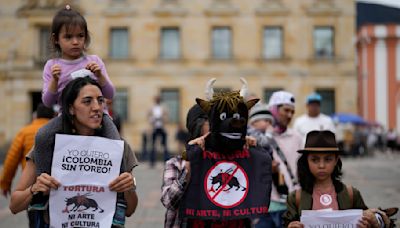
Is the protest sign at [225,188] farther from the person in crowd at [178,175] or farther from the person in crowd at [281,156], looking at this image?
the person in crowd at [281,156]

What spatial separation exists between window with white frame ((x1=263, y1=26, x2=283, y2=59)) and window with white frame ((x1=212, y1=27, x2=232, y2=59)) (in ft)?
6.92

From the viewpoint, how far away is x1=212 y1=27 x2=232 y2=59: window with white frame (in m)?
35.8

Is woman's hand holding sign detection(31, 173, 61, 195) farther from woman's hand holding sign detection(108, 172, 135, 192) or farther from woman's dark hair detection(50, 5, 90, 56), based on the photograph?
woman's dark hair detection(50, 5, 90, 56)

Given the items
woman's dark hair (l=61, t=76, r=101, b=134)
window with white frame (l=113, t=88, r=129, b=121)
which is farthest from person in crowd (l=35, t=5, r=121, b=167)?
window with white frame (l=113, t=88, r=129, b=121)

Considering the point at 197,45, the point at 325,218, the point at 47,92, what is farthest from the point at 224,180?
the point at 197,45

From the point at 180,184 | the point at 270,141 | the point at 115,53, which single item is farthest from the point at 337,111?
the point at 180,184

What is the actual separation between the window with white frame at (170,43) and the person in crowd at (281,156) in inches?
1182

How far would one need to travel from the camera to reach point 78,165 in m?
3.29

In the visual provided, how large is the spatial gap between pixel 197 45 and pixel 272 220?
101 ft

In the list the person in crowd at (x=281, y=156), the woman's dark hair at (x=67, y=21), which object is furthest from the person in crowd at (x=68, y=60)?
the person in crowd at (x=281, y=156)

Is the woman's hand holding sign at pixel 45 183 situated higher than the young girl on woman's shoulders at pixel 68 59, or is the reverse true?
the young girl on woman's shoulders at pixel 68 59

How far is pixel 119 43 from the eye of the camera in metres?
35.9

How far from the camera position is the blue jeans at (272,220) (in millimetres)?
5551

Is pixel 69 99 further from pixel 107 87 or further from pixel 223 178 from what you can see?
pixel 223 178
